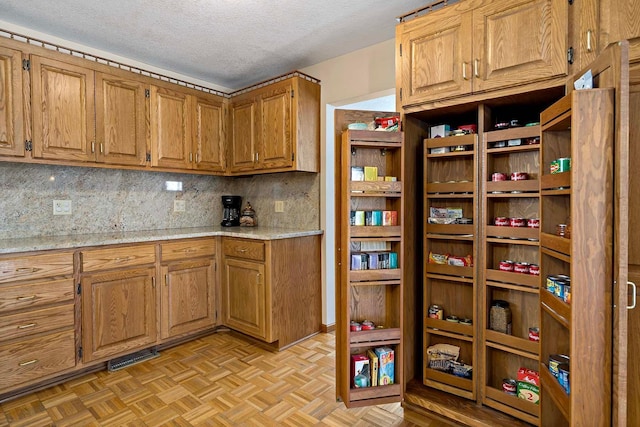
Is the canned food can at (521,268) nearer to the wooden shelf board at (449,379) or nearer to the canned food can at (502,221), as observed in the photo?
the canned food can at (502,221)

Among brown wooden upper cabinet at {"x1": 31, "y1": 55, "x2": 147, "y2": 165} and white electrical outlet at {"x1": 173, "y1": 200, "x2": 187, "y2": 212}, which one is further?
white electrical outlet at {"x1": 173, "y1": 200, "x2": 187, "y2": 212}

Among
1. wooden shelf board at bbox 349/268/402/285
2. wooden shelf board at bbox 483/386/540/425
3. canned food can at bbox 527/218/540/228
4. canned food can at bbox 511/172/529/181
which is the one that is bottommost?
wooden shelf board at bbox 483/386/540/425

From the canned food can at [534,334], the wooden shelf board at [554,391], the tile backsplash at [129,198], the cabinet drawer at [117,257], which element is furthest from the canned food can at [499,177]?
the cabinet drawer at [117,257]

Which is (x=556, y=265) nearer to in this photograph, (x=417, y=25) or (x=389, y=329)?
(x=389, y=329)

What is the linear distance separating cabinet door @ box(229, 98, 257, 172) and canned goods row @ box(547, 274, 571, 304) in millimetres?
2587

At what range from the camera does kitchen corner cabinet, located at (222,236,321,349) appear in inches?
108

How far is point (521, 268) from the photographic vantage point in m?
1.70

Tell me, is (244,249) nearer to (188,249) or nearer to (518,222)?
(188,249)

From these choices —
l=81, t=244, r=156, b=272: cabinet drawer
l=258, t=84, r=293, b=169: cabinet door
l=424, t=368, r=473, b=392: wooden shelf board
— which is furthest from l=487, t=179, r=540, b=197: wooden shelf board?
l=81, t=244, r=156, b=272: cabinet drawer

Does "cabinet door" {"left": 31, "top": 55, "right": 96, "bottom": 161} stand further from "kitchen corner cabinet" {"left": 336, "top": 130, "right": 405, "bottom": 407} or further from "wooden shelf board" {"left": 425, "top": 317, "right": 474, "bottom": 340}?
"wooden shelf board" {"left": 425, "top": 317, "right": 474, "bottom": 340}

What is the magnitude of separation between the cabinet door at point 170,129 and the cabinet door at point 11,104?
2.82 feet

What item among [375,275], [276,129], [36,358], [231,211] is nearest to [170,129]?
[276,129]

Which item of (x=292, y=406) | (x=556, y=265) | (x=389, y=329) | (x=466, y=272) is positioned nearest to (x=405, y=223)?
(x=466, y=272)

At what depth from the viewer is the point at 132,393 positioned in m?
2.16
